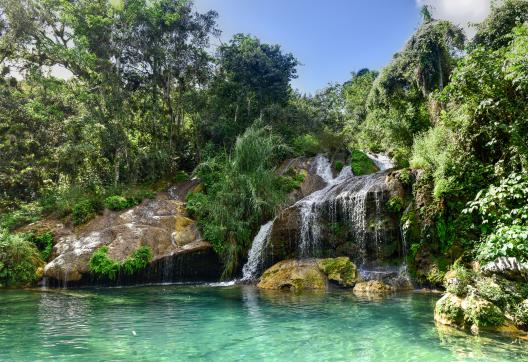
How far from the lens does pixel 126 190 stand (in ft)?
61.2

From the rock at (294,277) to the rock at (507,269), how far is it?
4897mm

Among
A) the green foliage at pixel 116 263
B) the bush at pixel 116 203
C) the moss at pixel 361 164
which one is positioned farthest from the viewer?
the moss at pixel 361 164

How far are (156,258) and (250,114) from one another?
1227cm

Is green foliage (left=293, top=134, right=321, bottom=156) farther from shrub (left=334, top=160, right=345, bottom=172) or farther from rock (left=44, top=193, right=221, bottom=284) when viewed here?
rock (left=44, top=193, right=221, bottom=284)

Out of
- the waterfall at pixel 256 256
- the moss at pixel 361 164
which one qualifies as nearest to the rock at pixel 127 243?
the waterfall at pixel 256 256

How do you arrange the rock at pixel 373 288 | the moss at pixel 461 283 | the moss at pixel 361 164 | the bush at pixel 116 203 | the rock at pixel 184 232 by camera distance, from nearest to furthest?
the moss at pixel 461 283 < the rock at pixel 373 288 < the rock at pixel 184 232 < the bush at pixel 116 203 < the moss at pixel 361 164

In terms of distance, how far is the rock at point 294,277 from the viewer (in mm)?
11805

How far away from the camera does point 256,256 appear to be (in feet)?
47.1

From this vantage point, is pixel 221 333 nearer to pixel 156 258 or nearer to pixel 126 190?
pixel 156 258

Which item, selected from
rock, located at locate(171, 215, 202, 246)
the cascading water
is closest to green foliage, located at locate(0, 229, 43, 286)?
rock, located at locate(171, 215, 202, 246)

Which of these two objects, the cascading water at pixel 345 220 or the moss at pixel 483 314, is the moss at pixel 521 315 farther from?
the cascading water at pixel 345 220

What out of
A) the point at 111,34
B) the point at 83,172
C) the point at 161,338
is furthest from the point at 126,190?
the point at 161,338

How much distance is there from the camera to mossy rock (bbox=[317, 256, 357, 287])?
A: 38.5ft

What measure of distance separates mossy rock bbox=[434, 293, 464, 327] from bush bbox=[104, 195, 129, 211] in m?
13.7
